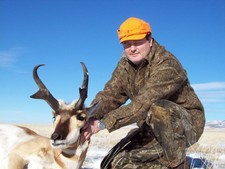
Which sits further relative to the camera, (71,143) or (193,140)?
(193,140)

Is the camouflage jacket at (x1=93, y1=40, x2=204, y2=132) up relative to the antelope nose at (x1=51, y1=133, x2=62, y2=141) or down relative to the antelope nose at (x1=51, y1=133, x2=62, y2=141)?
up

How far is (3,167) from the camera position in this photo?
19.5 feet

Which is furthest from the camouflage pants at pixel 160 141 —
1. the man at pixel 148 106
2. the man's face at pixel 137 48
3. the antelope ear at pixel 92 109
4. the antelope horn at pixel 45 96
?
the antelope horn at pixel 45 96

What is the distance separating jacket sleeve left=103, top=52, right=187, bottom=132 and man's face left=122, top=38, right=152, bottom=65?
349 mm

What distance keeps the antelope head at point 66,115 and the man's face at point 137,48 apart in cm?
112

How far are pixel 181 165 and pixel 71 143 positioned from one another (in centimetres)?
187

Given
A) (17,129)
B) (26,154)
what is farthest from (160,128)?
(17,129)

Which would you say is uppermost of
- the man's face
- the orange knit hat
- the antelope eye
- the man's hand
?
the orange knit hat

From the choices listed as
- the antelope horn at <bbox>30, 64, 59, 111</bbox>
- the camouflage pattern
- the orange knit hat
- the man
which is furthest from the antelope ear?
the orange knit hat

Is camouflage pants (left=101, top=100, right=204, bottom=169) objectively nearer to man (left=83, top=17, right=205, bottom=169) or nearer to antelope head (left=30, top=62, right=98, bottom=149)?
man (left=83, top=17, right=205, bottom=169)

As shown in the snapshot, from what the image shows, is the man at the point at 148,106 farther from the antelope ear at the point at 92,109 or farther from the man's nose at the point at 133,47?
the antelope ear at the point at 92,109

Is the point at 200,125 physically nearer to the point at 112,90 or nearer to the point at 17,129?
the point at 112,90

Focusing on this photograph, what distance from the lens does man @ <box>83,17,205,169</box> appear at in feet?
18.7

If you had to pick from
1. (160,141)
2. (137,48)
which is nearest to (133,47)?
(137,48)
